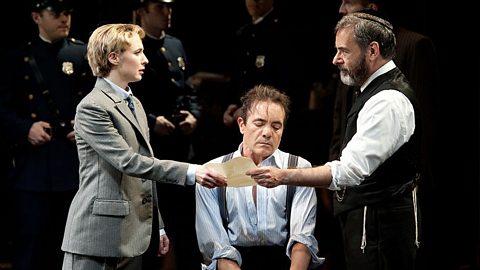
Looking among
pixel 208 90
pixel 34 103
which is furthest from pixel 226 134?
pixel 34 103

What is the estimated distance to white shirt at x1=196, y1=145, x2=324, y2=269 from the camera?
4.09 m

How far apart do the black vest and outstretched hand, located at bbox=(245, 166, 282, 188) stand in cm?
42

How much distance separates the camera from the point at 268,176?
3807 mm

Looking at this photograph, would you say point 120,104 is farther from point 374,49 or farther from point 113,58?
point 374,49

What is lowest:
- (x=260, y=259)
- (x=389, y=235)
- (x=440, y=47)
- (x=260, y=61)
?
(x=260, y=259)

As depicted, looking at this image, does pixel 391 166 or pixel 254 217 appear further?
pixel 254 217

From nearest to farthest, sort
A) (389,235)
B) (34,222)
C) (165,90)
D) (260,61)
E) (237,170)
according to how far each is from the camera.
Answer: (237,170) → (389,235) → (34,222) → (165,90) → (260,61)

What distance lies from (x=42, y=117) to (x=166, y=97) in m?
0.72

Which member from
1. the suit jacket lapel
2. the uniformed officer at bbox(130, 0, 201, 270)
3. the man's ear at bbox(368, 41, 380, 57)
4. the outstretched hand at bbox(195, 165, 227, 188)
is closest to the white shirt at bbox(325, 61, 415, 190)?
the man's ear at bbox(368, 41, 380, 57)

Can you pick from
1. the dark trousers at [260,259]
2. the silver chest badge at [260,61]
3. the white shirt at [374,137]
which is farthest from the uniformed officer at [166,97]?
the white shirt at [374,137]

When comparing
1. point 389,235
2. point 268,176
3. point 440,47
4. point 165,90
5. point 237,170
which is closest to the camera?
point 268,176

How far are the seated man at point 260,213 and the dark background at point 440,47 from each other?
1.84 metres

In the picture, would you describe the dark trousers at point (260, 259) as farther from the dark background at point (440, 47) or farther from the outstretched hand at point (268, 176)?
the dark background at point (440, 47)

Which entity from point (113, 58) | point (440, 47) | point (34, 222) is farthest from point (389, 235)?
point (440, 47)
